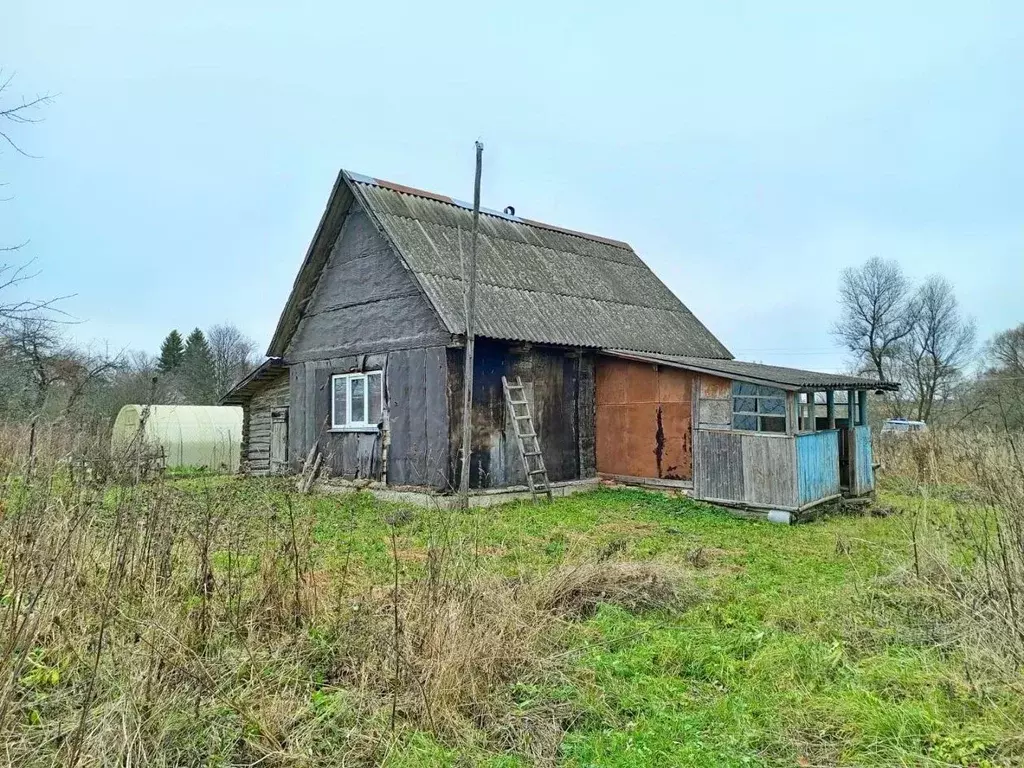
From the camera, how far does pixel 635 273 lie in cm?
1872

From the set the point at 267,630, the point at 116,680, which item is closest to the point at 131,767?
the point at 116,680

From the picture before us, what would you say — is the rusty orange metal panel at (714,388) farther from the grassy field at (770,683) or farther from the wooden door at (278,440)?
the wooden door at (278,440)

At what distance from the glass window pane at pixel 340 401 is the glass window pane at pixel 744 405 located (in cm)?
818

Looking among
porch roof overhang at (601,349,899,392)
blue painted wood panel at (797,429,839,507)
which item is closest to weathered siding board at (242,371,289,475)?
porch roof overhang at (601,349,899,392)

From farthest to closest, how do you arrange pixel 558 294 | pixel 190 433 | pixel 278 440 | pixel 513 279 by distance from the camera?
pixel 190 433
pixel 278 440
pixel 558 294
pixel 513 279

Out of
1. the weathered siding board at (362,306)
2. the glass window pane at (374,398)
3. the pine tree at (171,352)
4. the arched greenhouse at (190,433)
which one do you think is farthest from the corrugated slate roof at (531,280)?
the pine tree at (171,352)

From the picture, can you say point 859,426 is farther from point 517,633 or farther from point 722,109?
point 517,633

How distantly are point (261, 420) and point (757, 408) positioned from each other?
12.8 meters

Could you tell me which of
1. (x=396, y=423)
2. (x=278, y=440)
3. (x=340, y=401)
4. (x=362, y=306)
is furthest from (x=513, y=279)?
(x=278, y=440)

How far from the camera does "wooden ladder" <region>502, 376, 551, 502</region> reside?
12.0m

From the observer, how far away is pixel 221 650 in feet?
11.7

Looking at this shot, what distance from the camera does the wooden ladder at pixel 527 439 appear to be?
11977 mm

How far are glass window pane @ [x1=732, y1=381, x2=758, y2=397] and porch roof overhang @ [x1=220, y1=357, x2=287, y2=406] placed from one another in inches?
424

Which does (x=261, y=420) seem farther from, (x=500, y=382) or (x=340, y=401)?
(x=500, y=382)
